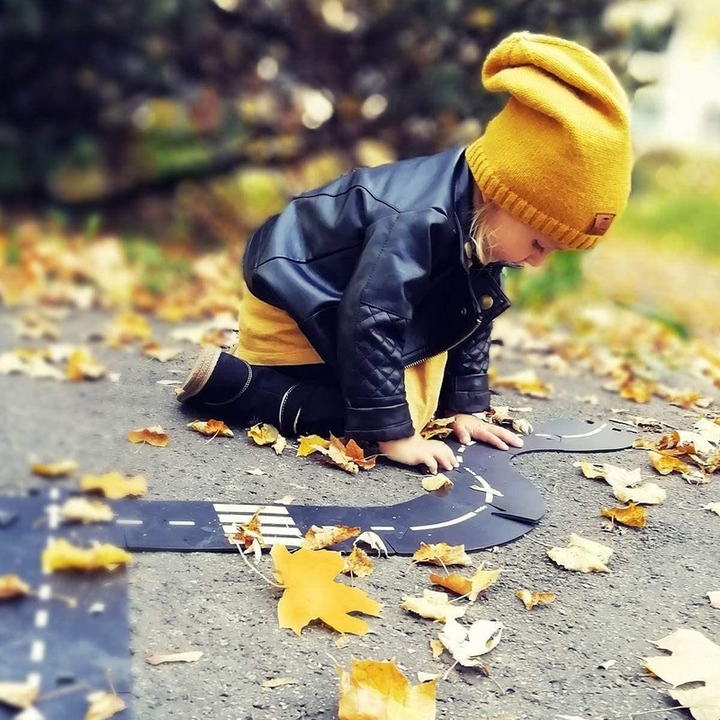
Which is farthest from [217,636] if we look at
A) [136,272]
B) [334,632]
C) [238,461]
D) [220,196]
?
[220,196]

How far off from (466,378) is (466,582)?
0.71 metres

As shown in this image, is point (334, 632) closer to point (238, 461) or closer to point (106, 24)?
point (238, 461)

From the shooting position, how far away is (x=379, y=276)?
1.56 metres

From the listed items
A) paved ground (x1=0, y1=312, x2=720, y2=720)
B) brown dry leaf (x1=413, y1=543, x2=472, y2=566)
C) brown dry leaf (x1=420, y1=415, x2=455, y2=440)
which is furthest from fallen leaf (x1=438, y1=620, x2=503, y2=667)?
brown dry leaf (x1=420, y1=415, x2=455, y2=440)

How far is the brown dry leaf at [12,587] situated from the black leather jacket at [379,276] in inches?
35.8

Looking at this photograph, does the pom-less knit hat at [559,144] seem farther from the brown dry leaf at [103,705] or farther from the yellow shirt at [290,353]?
the brown dry leaf at [103,705]

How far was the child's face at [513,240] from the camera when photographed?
1.61 m

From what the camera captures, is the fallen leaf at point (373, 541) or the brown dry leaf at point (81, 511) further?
the fallen leaf at point (373, 541)

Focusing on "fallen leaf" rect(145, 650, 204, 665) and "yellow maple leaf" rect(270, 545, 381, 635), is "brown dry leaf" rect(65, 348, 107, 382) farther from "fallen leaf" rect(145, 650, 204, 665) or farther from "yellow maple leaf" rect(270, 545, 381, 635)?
"fallen leaf" rect(145, 650, 204, 665)

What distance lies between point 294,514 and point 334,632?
28 centimetres

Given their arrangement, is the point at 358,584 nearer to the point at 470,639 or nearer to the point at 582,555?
the point at 470,639

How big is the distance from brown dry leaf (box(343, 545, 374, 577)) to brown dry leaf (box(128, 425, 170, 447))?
36 cm

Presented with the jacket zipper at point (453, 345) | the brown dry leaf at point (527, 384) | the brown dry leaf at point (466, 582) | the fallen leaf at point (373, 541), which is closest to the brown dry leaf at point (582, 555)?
the brown dry leaf at point (466, 582)

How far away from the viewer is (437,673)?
1047 millimetres
